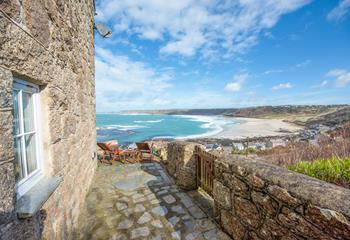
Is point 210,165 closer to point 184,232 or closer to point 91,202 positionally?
point 184,232

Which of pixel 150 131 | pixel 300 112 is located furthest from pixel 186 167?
pixel 300 112

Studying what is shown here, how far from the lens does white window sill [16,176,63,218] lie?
1351 millimetres

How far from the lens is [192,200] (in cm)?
362

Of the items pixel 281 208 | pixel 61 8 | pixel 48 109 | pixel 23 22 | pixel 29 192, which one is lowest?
pixel 281 208

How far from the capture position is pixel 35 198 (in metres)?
1.52

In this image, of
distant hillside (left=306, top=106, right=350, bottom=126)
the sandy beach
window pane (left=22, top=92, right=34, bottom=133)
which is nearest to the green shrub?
window pane (left=22, top=92, right=34, bottom=133)

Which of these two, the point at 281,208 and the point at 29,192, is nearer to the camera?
the point at 29,192

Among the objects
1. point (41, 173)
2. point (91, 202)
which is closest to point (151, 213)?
point (91, 202)

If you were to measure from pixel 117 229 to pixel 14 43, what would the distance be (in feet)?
8.96

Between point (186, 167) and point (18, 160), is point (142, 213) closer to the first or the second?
point (186, 167)

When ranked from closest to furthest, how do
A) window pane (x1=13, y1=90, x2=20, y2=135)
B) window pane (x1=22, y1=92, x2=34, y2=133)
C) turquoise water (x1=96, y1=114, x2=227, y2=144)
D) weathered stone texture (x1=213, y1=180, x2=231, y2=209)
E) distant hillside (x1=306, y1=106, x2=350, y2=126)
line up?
window pane (x1=13, y1=90, x2=20, y2=135), window pane (x1=22, y1=92, x2=34, y2=133), weathered stone texture (x1=213, y1=180, x2=231, y2=209), distant hillside (x1=306, y1=106, x2=350, y2=126), turquoise water (x1=96, y1=114, x2=227, y2=144)

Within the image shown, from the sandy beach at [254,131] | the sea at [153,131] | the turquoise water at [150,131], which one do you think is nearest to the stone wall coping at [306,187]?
the sea at [153,131]

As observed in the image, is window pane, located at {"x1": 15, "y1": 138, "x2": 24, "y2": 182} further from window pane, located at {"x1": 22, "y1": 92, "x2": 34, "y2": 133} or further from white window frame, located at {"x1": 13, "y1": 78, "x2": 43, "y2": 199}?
window pane, located at {"x1": 22, "y1": 92, "x2": 34, "y2": 133}

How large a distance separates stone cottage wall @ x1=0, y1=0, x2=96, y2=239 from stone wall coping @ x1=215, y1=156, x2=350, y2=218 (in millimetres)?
2248
